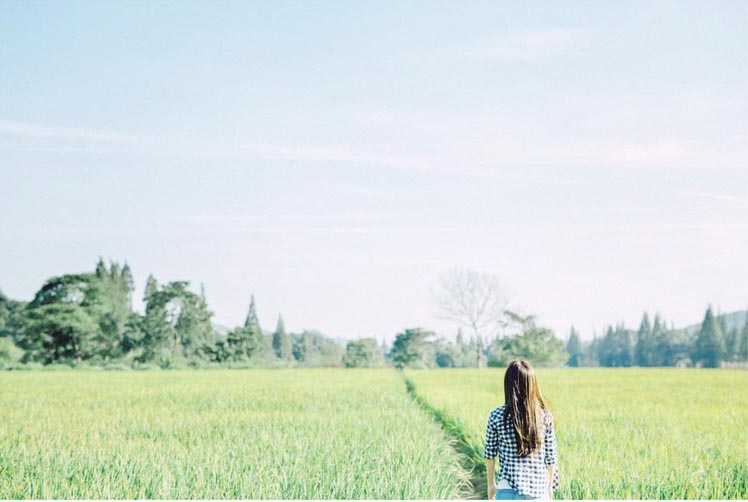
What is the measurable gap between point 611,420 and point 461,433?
8.87 ft

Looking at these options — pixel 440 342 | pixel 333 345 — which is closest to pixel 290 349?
pixel 333 345

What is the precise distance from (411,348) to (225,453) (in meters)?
44.3

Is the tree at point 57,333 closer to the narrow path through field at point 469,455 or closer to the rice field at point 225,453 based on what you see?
the rice field at point 225,453

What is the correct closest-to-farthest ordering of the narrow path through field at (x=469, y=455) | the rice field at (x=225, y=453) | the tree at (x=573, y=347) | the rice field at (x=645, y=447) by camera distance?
1. the rice field at (x=225, y=453)
2. the rice field at (x=645, y=447)
3. the narrow path through field at (x=469, y=455)
4. the tree at (x=573, y=347)

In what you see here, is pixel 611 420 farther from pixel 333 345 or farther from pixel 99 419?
pixel 333 345

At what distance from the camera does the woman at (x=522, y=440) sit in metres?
3.50

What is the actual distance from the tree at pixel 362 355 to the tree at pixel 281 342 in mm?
20219

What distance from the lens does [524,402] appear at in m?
3.51

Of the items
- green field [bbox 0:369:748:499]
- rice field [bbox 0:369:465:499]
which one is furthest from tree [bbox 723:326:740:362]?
rice field [bbox 0:369:465:499]

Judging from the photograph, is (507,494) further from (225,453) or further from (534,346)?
(534,346)

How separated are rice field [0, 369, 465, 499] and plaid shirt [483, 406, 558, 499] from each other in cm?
180

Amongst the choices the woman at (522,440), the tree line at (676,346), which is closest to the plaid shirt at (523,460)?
the woman at (522,440)

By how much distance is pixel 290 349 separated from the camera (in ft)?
247

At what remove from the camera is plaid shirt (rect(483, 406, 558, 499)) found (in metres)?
3.65
